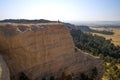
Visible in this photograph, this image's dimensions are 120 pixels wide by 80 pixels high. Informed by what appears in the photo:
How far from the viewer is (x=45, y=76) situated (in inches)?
1254

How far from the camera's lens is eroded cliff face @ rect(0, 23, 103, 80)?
26.4 meters

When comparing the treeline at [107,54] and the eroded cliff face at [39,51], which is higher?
the eroded cliff face at [39,51]

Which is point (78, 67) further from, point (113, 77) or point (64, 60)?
point (113, 77)

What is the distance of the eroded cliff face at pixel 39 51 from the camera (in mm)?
26422

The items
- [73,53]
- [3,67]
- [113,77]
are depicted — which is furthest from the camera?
[113,77]

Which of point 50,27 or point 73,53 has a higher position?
point 50,27

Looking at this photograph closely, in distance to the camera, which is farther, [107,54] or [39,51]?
[107,54]

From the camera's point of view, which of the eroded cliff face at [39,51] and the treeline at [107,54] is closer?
the eroded cliff face at [39,51]

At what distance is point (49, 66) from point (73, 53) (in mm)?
7152

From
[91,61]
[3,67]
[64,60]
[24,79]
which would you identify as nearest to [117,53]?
[91,61]

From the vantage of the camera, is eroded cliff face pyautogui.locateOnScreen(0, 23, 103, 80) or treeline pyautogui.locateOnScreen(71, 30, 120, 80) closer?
eroded cliff face pyautogui.locateOnScreen(0, 23, 103, 80)

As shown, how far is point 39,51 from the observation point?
3031 centimetres

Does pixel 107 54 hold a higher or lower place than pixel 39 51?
lower

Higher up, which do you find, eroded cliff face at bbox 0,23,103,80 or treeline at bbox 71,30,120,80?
eroded cliff face at bbox 0,23,103,80
